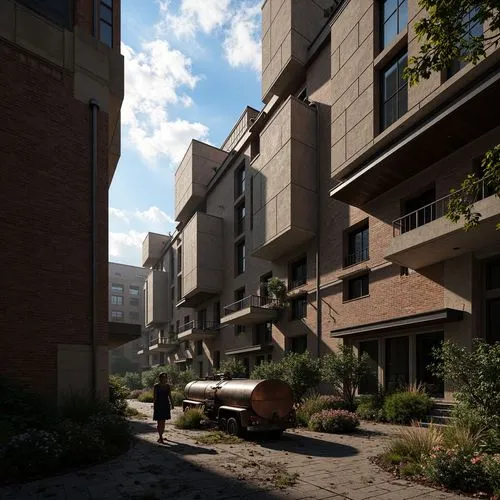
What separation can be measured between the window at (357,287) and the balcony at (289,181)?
4253 millimetres

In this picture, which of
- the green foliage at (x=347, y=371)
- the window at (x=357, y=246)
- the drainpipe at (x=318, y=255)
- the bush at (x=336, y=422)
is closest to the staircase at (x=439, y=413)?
the bush at (x=336, y=422)

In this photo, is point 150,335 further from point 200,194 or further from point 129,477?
point 129,477

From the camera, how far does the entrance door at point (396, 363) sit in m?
19.7

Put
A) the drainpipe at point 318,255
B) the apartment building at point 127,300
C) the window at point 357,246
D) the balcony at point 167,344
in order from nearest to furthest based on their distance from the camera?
the window at point 357,246, the drainpipe at point 318,255, the balcony at point 167,344, the apartment building at point 127,300

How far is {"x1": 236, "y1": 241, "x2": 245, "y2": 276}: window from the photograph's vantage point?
40209 mm

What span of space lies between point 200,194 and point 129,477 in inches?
1645

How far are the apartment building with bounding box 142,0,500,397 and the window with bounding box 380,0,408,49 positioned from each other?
2.9 inches

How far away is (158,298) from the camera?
63.0 metres

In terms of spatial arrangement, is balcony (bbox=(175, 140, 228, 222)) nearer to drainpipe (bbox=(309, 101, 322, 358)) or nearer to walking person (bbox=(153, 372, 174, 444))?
drainpipe (bbox=(309, 101, 322, 358))

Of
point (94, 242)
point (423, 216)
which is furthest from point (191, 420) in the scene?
point (423, 216)

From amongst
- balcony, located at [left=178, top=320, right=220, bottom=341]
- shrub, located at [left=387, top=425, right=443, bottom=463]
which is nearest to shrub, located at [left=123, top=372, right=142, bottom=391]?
balcony, located at [left=178, top=320, right=220, bottom=341]

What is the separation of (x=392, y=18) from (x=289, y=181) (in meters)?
9.68

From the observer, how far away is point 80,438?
991cm

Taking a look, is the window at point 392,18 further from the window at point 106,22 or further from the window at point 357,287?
the window at point 106,22
